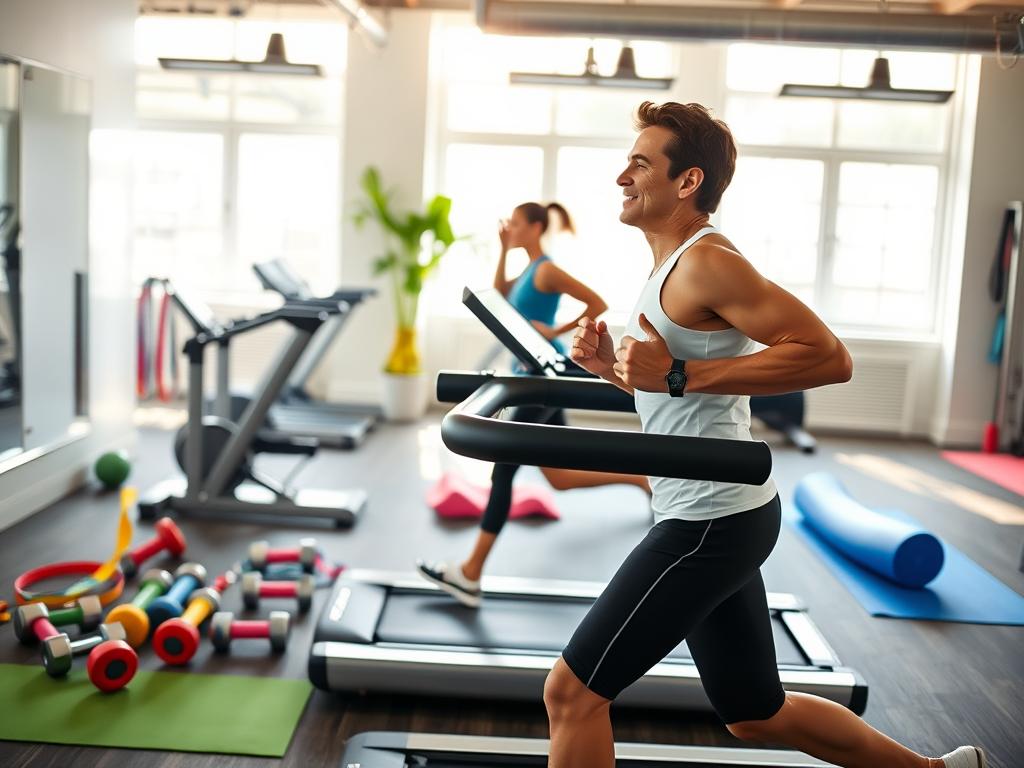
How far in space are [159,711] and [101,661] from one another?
0.21 meters

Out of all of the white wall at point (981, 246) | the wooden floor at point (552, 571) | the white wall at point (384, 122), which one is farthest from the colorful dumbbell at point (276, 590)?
the white wall at point (981, 246)

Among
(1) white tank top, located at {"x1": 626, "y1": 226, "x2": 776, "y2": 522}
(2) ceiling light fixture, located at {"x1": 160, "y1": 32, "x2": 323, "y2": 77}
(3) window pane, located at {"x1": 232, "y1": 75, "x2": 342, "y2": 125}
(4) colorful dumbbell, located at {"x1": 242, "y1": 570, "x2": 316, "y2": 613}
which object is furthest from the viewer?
(3) window pane, located at {"x1": 232, "y1": 75, "x2": 342, "y2": 125}

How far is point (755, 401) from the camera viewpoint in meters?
6.75

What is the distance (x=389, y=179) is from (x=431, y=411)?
5.59 feet

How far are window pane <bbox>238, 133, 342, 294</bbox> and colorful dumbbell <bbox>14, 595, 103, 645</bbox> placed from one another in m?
4.80

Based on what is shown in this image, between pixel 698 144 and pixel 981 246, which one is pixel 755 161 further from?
pixel 698 144

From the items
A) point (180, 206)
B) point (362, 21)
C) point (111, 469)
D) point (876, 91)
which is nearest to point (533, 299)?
point (111, 469)

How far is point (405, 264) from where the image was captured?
7199 mm

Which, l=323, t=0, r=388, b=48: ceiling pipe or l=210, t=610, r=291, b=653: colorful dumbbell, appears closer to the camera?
l=210, t=610, r=291, b=653: colorful dumbbell

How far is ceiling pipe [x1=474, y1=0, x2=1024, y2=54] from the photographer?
208 inches

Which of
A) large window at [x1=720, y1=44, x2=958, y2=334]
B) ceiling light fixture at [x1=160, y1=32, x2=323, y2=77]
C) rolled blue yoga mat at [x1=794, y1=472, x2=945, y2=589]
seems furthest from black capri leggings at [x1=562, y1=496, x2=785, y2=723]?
large window at [x1=720, y1=44, x2=958, y2=334]

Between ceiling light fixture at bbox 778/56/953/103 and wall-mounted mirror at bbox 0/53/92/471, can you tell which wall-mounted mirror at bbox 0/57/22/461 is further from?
ceiling light fixture at bbox 778/56/953/103

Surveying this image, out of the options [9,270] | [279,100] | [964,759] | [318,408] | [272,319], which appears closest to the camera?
[964,759]

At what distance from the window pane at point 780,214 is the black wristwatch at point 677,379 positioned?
20.3 ft
